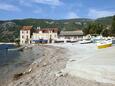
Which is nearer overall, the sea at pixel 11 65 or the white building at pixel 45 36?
the sea at pixel 11 65

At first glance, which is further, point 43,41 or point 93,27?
point 43,41

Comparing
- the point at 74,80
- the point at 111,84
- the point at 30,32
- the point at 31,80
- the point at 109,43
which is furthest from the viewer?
the point at 30,32

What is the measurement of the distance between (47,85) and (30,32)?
135698 millimetres

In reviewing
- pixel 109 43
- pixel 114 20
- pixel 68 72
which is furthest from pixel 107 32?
pixel 68 72

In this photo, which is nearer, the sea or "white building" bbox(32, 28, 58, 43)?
the sea

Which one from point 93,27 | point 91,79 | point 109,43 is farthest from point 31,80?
point 93,27

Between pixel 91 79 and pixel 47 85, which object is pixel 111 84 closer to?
pixel 91 79

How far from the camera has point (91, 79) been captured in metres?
17.2

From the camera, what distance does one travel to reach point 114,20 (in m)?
92.0

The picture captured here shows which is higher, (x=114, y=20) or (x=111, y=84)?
(x=114, y=20)

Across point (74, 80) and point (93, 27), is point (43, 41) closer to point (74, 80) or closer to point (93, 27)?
point (93, 27)

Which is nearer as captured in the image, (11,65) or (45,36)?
(11,65)

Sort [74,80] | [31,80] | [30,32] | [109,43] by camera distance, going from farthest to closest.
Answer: [30,32] → [109,43] → [31,80] → [74,80]

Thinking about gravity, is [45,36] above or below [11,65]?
above
